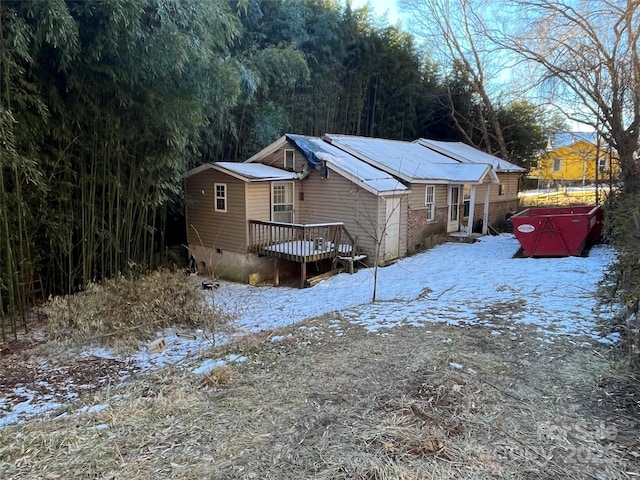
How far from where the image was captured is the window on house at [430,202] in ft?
45.6

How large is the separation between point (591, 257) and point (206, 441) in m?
10.6

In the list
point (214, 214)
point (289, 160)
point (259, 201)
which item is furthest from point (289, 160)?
point (214, 214)

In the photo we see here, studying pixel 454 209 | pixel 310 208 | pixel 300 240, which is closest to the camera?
pixel 300 240

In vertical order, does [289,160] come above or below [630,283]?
above

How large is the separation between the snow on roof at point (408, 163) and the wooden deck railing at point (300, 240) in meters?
2.72

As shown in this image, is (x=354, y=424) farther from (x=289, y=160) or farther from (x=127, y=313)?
(x=289, y=160)

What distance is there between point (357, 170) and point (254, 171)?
9.26 ft

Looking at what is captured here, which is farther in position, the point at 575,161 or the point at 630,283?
the point at 575,161

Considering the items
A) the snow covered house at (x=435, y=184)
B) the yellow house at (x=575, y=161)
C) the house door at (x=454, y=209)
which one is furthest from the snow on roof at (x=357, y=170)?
the yellow house at (x=575, y=161)

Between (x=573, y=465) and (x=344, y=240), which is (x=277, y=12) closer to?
(x=344, y=240)

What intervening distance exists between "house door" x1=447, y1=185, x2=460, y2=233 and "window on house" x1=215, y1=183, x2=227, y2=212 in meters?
7.45

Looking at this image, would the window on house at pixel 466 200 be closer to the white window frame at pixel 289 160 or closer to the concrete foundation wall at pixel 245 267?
the white window frame at pixel 289 160

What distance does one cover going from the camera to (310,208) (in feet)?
43.0

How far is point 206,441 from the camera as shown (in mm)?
3068
